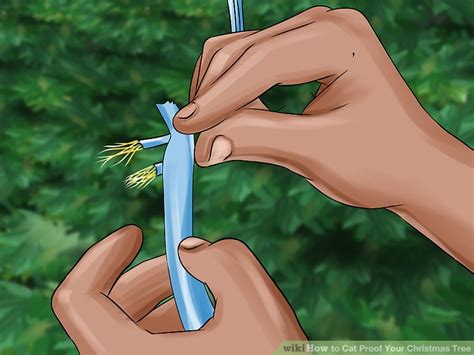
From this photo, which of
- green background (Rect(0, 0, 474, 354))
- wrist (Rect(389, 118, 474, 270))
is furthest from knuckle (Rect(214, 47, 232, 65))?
green background (Rect(0, 0, 474, 354))

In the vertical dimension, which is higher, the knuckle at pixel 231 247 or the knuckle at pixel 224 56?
the knuckle at pixel 224 56

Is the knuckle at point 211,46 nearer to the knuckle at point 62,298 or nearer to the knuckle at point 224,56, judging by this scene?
the knuckle at point 224,56

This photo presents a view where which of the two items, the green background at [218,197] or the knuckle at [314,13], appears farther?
the green background at [218,197]

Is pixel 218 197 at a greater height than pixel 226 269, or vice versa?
pixel 226 269

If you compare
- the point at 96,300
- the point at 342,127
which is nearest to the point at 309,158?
the point at 342,127

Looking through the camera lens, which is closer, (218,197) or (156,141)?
(156,141)

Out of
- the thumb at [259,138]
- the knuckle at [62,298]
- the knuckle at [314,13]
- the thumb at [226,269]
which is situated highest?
the knuckle at [314,13]

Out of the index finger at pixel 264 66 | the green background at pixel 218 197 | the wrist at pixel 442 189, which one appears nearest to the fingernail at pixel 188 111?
the index finger at pixel 264 66

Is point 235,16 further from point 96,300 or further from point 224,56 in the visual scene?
point 96,300

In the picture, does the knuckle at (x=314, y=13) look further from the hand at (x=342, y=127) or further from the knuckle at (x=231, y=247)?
the knuckle at (x=231, y=247)
